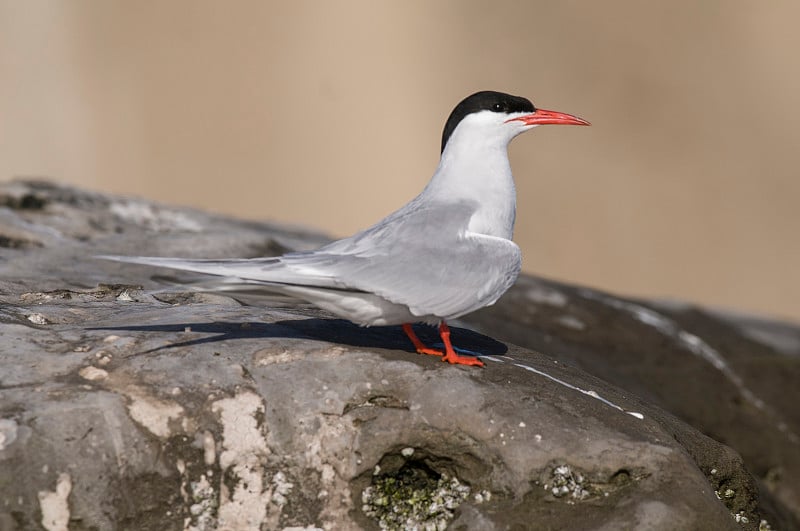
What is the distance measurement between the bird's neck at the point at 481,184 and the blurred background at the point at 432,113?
14.1 metres

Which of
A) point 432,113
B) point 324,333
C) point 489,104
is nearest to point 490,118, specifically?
point 489,104

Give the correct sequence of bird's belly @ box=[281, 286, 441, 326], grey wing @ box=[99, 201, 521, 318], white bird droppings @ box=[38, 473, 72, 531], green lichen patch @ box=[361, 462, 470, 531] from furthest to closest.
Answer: bird's belly @ box=[281, 286, 441, 326], grey wing @ box=[99, 201, 521, 318], green lichen patch @ box=[361, 462, 470, 531], white bird droppings @ box=[38, 473, 72, 531]

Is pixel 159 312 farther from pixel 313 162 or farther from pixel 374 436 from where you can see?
pixel 313 162

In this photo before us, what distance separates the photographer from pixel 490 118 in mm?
5348

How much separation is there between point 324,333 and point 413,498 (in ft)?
3.27

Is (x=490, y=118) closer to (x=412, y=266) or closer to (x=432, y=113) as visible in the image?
(x=412, y=266)

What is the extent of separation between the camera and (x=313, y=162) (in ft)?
70.6

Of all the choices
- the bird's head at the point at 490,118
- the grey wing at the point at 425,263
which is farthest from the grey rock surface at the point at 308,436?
the bird's head at the point at 490,118

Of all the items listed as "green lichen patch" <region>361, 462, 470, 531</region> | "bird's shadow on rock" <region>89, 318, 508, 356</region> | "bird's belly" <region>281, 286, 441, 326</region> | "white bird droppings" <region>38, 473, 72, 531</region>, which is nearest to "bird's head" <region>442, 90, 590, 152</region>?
"bird's shadow on rock" <region>89, 318, 508, 356</region>

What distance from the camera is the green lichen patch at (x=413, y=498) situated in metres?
4.09

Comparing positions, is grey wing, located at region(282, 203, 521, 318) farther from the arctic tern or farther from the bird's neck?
the bird's neck

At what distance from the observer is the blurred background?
20.0m

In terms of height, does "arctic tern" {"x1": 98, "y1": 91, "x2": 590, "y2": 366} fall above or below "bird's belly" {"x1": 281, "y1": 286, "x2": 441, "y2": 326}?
above

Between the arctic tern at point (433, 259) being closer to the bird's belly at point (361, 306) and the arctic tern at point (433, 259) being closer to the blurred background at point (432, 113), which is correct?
the bird's belly at point (361, 306)
